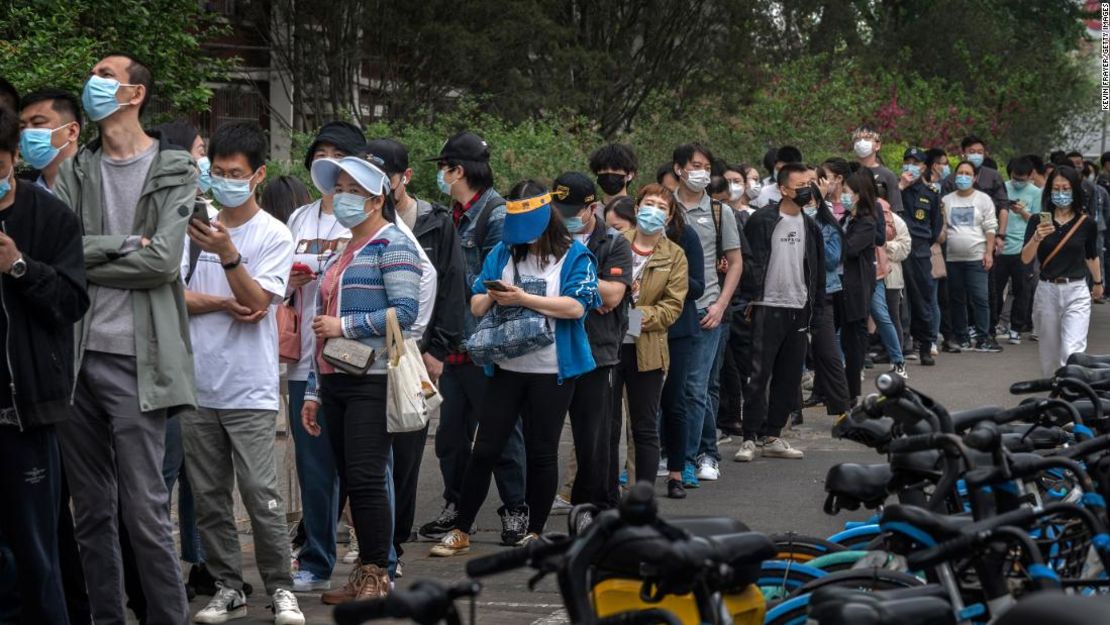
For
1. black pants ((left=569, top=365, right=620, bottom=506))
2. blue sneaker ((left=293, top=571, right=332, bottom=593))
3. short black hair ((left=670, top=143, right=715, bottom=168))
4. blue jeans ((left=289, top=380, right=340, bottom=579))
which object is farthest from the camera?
short black hair ((left=670, top=143, right=715, bottom=168))

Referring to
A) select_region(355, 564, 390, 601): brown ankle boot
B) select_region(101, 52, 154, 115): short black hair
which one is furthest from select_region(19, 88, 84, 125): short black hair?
select_region(355, 564, 390, 601): brown ankle boot

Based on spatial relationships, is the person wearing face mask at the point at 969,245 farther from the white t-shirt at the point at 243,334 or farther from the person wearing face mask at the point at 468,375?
the white t-shirt at the point at 243,334

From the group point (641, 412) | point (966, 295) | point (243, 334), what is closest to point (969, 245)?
point (966, 295)

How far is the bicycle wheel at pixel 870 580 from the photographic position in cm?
480

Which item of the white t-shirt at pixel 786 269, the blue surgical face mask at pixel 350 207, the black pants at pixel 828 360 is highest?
the blue surgical face mask at pixel 350 207

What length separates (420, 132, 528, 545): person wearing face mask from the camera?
889cm

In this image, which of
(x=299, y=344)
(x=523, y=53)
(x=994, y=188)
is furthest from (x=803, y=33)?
(x=299, y=344)

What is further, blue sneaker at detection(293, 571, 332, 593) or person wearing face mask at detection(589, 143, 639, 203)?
person wearing face mask at detection(589, 143, 639, 203)

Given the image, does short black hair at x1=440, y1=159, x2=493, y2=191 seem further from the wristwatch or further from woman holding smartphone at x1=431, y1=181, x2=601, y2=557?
the wristwatch

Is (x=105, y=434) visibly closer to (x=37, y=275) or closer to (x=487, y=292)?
(x=37, y=275)

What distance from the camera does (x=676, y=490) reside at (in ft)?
33.7

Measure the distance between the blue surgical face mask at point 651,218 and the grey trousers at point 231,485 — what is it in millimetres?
3058

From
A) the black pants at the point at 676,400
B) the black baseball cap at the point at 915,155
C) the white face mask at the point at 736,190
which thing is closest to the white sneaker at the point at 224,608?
the black pants at the point at 676,400

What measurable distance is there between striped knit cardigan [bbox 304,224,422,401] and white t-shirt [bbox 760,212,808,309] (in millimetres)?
4452
